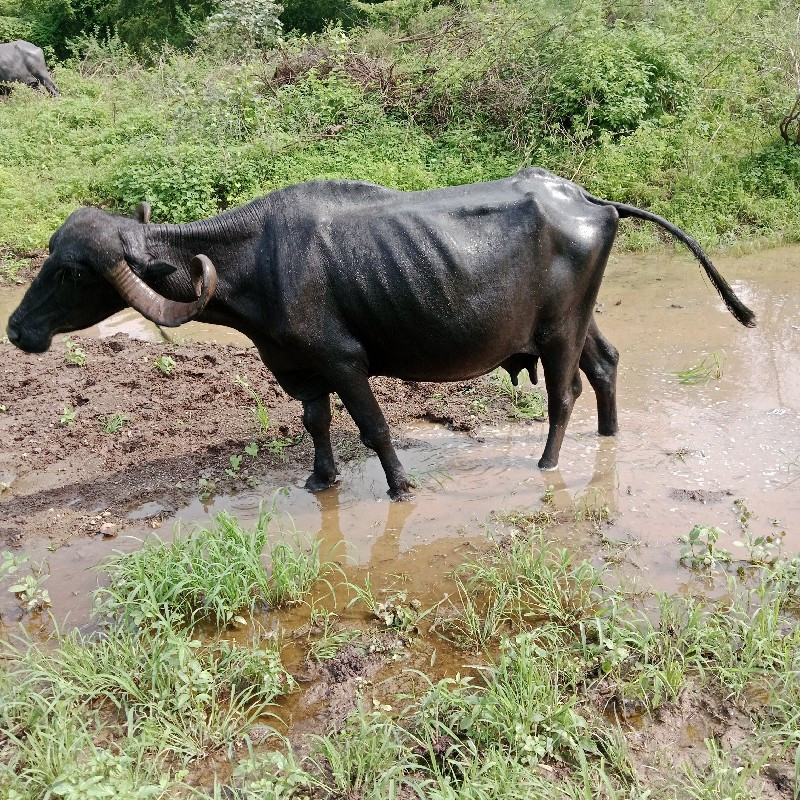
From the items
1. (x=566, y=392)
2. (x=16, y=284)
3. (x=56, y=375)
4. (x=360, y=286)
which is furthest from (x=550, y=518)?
(x=16, y=284)

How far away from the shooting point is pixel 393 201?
4.50 meters

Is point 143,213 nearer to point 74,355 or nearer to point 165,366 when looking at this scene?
point 165,366

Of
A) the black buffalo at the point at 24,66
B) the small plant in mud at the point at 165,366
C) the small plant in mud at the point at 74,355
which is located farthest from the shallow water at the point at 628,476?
the black buffalo at the point at 24,66

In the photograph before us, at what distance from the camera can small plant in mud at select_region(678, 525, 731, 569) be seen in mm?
3992

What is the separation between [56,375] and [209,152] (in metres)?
4.55

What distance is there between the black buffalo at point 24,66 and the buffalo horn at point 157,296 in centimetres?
1484

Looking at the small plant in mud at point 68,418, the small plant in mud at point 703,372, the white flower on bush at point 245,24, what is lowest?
the small plant in mud at point 68,418

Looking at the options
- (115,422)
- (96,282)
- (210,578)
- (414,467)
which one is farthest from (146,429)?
(210,578)

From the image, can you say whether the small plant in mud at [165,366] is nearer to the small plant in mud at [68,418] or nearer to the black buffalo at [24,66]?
the small plant in mud at [68,418]

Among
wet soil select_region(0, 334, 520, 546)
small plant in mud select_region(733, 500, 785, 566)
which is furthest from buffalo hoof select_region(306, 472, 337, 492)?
small plant in mud select_region(733, 500, 785, 566)

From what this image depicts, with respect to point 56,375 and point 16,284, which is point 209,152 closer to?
point 16,284

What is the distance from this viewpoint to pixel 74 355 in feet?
22.2

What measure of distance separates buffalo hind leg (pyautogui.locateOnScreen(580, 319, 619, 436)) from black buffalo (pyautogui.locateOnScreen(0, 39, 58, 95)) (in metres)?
15.4

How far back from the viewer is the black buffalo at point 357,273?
4.29 meters
